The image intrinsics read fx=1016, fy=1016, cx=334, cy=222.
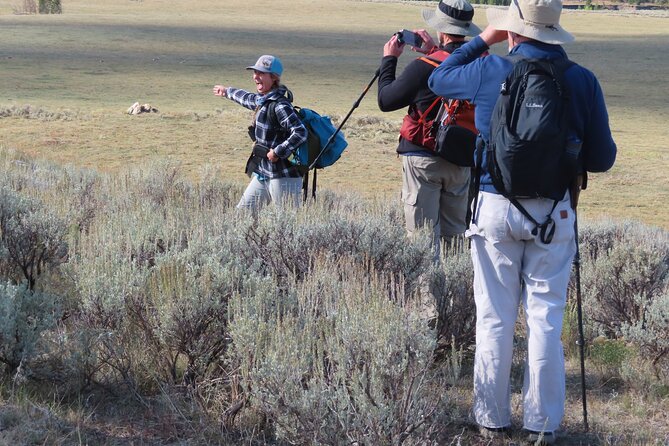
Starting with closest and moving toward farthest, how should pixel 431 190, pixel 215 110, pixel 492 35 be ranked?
1. pixel 492 35
2. pixel 431 190
3. pixel 215 110

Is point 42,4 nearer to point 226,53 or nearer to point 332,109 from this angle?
point 226,53

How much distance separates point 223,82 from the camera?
1203 inches

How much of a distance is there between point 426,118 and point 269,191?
6.05ft

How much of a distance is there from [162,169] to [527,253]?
6.55 metres

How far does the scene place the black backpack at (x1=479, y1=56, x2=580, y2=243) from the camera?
13.5 ft

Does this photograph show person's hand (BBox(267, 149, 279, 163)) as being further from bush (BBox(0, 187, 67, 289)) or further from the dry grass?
the dry grass

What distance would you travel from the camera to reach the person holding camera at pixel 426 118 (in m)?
5.78

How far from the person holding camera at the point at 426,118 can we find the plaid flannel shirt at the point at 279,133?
1220mm

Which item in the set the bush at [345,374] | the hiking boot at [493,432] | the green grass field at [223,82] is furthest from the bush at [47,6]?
the hiking boot at [493,432]

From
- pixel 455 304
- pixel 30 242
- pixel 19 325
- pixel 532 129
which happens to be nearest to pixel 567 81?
pixel 532 129

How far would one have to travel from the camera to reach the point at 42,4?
70500 millimetres

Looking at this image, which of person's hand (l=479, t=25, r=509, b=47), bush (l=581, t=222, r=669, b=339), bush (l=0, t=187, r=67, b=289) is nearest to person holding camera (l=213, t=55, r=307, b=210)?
bush (l=0, t=187, r=67, b=289)

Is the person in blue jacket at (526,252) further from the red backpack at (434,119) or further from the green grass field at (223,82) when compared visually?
the green grass field at (223,82)

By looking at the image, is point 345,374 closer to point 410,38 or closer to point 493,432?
point 493,432
